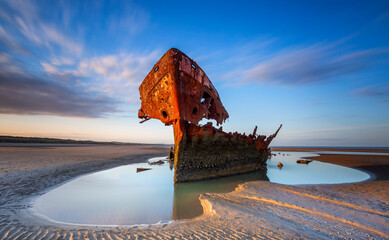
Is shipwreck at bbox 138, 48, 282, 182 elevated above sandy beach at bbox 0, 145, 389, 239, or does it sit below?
above

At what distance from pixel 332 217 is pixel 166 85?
21.6 ft

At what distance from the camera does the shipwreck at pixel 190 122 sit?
6.44m

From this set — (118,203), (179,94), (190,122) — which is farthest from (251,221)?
(179,94)

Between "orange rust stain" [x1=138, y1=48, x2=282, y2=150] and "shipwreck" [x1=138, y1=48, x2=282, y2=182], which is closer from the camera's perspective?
"shipwreck" [x1=138, y1=48, x2=282, y2=182]

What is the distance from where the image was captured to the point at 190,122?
6957 mm

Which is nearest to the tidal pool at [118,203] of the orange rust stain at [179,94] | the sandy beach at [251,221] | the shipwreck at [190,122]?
the sandy beach at [251,221]

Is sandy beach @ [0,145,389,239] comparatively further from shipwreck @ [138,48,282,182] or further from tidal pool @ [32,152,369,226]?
shipwreck @ [138,48,282,182]

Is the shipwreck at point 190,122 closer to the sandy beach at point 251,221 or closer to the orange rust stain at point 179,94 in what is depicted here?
the orange rust stain at point 179,94

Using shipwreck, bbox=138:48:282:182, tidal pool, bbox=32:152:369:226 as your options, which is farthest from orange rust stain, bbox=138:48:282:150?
tidal pool, bbox=32:152:369:226

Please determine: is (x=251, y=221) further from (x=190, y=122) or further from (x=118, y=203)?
(x=190, y=122)

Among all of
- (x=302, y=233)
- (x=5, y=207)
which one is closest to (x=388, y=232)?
(x=302, y=233)

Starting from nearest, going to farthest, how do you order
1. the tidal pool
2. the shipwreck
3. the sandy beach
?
the sandy beach < the tidal pool < the shipwreck

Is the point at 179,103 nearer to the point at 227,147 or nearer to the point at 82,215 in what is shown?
the point at 227,147

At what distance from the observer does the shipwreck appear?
21.1ft
